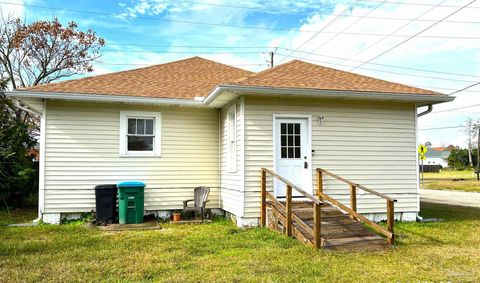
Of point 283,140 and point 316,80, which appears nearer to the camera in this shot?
point 283,140

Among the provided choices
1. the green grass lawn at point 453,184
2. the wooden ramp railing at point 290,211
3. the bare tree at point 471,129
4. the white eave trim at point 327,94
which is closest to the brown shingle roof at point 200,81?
the white eave trim at point 327,94

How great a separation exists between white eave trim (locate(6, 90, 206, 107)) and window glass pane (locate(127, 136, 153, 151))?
995mm

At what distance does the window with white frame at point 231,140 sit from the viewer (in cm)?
912

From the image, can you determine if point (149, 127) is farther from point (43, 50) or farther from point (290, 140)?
point (43, 50)

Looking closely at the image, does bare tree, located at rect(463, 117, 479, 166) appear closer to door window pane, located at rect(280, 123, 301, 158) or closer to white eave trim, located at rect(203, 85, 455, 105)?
white eave trim, located at rect(203, 85, 455, 105)

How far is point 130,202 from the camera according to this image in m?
9.23

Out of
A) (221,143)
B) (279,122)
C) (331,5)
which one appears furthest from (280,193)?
(331,5)

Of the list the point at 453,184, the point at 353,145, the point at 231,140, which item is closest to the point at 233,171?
the point at 231,140

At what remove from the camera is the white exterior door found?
8.97m

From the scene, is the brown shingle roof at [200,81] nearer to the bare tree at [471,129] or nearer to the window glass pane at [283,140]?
the window glass pane at [283,140]

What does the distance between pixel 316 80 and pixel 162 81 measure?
4681 millimetres

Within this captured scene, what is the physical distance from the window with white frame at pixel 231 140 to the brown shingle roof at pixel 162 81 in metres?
1.43

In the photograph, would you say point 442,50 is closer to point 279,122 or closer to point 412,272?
point 279,122

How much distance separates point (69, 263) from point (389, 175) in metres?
7.34
